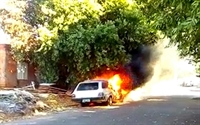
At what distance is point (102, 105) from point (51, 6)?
304 inches

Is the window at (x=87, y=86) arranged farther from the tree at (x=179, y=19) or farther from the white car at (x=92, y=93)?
the tree at (x=179, y=19)

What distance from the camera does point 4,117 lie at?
728 inches

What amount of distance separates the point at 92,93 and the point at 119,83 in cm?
797

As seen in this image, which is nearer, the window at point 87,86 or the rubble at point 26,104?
the rubble at point 26,104

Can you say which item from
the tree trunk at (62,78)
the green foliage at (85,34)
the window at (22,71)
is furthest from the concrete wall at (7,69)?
the green foliage at (85,34)

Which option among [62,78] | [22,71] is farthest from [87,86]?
[22,71]

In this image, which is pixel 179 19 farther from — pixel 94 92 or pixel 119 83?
Answer: pixel 119 83

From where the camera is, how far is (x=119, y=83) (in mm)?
33750

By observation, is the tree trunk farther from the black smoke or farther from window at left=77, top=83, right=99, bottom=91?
the black smoke

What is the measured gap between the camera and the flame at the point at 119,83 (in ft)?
103

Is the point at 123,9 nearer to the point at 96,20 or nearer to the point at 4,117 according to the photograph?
the point at 96,20

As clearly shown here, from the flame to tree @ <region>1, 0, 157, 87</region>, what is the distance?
1983 millimetres

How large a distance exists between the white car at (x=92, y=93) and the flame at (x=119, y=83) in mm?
3281

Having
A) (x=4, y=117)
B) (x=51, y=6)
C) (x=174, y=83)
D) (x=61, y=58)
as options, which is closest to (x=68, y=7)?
(x=51, y=6)
